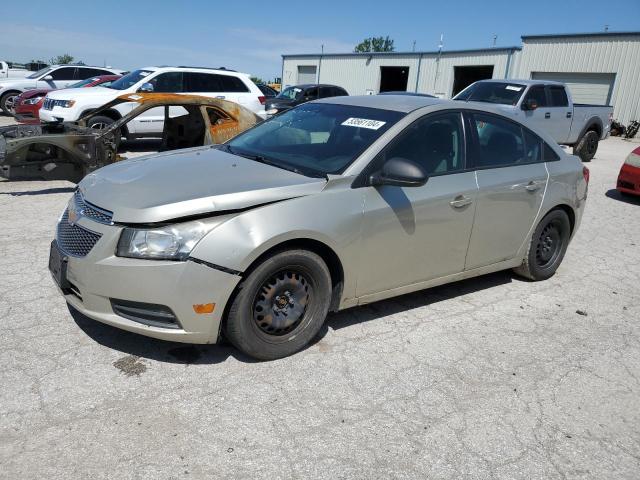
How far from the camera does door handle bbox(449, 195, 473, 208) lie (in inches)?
159

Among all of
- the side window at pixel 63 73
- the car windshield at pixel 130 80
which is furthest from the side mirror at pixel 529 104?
the side window at pixel 63 73

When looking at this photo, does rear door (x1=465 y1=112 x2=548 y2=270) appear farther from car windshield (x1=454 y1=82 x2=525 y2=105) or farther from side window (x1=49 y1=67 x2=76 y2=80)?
side window (x1=49 y1=67 x2=76 y2=80)

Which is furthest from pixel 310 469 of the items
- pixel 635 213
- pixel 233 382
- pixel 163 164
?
pixel 635 213

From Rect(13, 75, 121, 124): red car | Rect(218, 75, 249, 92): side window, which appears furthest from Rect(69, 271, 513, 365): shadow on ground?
Rect(13, 75, 121, 124): red car

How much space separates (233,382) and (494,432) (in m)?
1.49

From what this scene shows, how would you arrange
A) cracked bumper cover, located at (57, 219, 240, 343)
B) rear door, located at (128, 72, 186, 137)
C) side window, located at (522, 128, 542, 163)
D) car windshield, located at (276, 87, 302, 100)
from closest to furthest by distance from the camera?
cracked bumper cover, located at (57, 219, 240, 343)
side window, located at (522, 128, 542, 163)
rear door, located at (128, 72, 186, 137)
car windshield, located at (276, 87, 302, 100)

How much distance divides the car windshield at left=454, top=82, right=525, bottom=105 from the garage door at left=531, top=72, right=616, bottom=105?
1609cm

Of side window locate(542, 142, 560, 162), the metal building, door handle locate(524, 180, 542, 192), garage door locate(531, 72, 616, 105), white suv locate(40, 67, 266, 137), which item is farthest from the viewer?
garage door locate(531, 72, 616, 105)

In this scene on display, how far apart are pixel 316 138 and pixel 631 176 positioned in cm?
732

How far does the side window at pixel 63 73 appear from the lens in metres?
17.6

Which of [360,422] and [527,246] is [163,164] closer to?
[360,422]

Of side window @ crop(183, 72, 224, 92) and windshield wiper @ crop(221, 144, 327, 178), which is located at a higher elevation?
side window @ crop(183, 72, 224, 92)

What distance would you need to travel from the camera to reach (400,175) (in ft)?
11.4

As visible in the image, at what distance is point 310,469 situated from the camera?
2.56 meters
